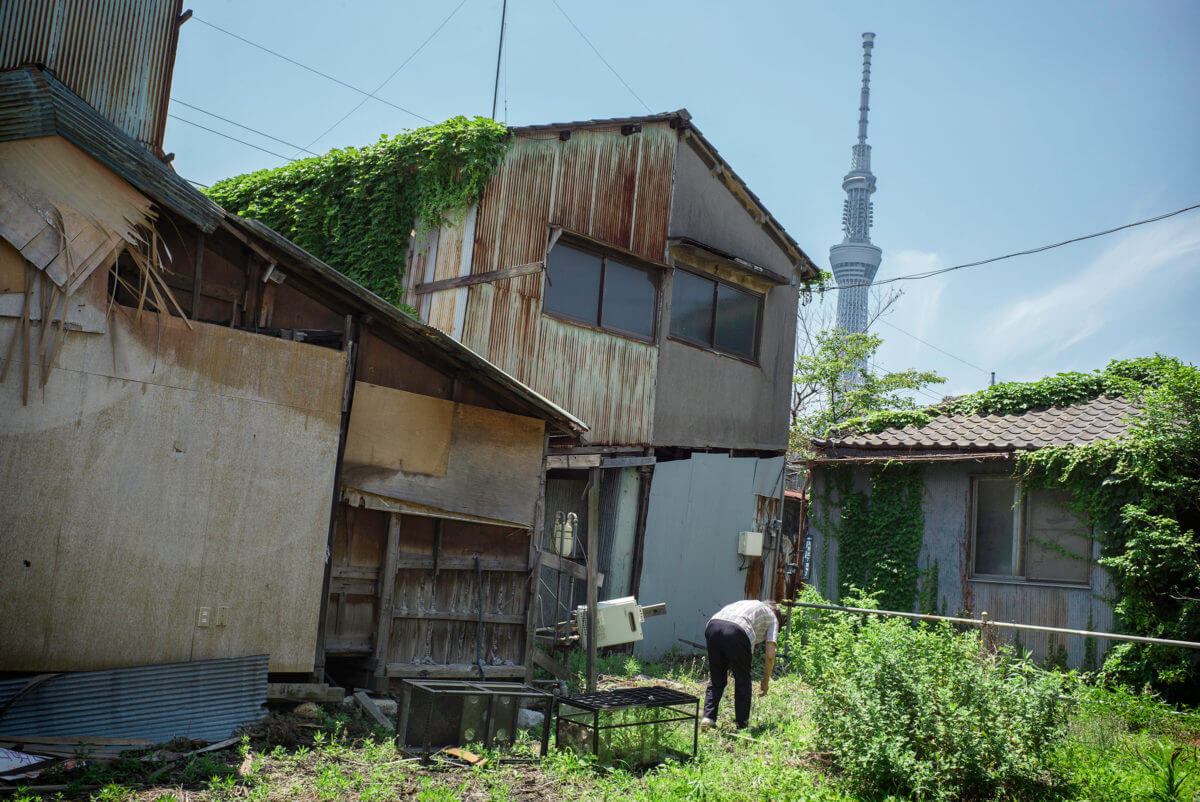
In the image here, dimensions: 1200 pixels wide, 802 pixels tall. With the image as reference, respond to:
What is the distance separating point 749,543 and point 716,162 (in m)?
6.23

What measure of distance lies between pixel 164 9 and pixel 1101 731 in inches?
436

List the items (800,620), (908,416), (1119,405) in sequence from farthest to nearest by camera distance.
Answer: (908,416) → (1119,405) → (800,620)

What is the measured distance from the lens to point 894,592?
46.4ft

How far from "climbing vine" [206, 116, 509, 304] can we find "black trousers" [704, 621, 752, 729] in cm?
652

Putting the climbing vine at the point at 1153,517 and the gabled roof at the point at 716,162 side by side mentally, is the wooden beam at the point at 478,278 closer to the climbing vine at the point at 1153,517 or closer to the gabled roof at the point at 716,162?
the gabled roof at the point at 716,162

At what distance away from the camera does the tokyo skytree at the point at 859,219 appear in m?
158

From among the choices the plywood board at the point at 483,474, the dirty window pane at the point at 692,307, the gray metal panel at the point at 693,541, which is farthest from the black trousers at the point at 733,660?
the dirty window pane at the point at 692,307

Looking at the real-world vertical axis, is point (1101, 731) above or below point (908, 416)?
below

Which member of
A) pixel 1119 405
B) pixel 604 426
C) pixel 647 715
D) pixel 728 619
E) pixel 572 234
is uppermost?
pixel 572 234

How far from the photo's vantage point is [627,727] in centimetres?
765

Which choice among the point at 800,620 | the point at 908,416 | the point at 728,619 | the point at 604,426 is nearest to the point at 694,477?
the point at 604,426

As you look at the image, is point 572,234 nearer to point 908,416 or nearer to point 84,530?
point 908,416

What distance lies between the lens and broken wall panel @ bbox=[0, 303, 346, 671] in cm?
669

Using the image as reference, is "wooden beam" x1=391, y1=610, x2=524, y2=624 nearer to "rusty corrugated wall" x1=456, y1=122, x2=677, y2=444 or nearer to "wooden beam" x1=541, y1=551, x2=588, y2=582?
"wooden beam" x1=541, y1=551, x2=588, y2=582
